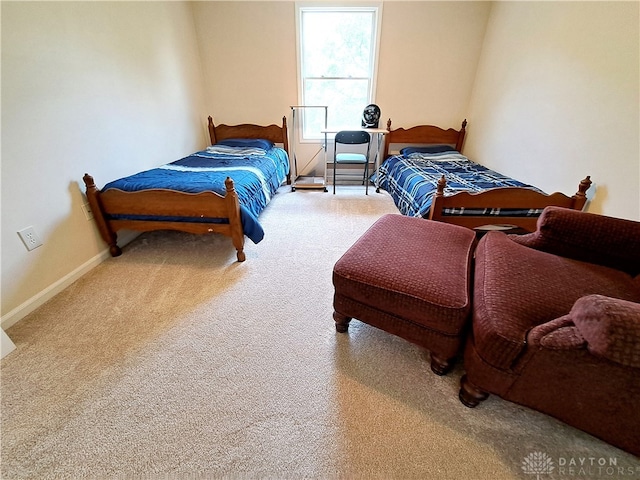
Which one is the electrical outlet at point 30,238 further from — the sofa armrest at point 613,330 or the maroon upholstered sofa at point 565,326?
the sofa armrest at point 613,330

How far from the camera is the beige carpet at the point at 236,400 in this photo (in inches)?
36.0

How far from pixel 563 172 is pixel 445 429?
84.7 inches

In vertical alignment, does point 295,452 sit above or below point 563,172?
below

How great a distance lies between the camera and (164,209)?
1936 millimetres

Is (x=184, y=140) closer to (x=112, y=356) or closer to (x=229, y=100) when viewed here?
(x=229, y=100)

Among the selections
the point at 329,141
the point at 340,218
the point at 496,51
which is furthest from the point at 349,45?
the point at 340,218

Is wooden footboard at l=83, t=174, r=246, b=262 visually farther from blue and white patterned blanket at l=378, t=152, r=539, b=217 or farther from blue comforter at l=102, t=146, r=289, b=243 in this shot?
blue and white patterned blanket at l=378, t=152, r=539, b=217

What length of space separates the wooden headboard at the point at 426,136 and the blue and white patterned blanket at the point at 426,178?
268 mm

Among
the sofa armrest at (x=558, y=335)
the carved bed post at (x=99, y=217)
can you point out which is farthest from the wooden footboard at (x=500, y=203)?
the carved bed post at (x=99, y=217)

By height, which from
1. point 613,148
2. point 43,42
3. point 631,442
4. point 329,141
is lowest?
point 631,442

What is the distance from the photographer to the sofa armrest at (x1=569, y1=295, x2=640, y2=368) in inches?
25.9

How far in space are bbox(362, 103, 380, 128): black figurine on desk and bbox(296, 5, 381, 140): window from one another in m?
0.24

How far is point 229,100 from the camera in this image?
11.7 feet

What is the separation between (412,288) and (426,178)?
173cm
